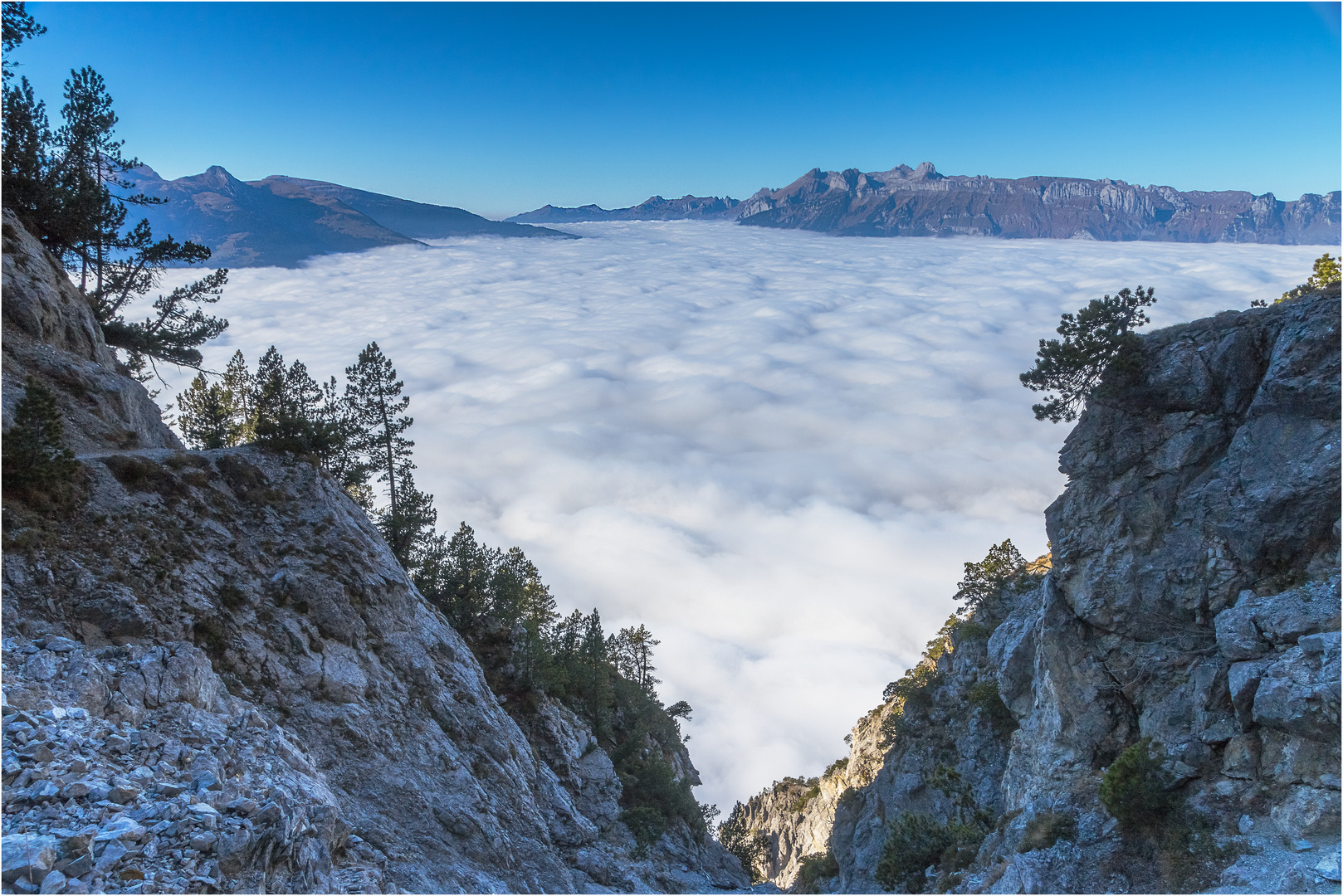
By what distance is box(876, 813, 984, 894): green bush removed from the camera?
38.9 metres

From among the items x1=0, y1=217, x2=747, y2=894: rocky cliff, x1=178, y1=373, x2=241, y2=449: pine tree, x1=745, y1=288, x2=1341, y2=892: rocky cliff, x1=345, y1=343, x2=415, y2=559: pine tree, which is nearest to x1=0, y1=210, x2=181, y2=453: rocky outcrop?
x1=0, y1=217, x2=747, y2=894: rocky cliff

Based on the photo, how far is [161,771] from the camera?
14.7 metres

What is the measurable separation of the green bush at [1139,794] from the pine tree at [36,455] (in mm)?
39518

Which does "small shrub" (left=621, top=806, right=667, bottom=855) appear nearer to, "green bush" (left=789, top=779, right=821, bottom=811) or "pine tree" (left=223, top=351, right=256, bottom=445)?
"pine tree" (left=223, top=351, right=256, bottom=445)

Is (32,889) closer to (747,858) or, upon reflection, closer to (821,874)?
(821,874)

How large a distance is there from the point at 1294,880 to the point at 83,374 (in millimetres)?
48886

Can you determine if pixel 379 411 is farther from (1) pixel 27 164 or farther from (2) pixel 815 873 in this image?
(2) pixel 815 873

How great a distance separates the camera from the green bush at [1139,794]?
25469 millimetres

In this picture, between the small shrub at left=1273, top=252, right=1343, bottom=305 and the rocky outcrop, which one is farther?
the small shrub at left=1273, top=252, right=1343, bottom=305

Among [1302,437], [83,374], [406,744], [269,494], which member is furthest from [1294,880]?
[83,374]

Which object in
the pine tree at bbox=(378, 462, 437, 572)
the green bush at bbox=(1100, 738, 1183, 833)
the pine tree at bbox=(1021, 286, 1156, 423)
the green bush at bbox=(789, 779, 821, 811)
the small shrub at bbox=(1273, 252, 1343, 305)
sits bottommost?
the green bush at bbox=(789, 779, 821, 811)

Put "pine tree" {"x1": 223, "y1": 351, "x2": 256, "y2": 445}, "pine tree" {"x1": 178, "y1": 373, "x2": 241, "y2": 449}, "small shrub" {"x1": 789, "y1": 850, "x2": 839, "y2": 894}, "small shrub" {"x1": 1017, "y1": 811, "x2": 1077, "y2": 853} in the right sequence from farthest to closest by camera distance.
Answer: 1. "small shrub" {"x1": 789, "y1": 850, "x2": 839, "y2": 894}
2. "pine tree" {"x1": 223, "y1": 351, "x2": 256, "y2": 445}
3. "pine tree" {"x1": 178, "y1": 373, "x2": 241, "y2": 449}
4. "small shrub" {"x1": 1017, "y1": 811, "x2": 1077, "y2": 853}

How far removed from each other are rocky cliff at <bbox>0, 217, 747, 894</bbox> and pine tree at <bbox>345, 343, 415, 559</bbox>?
971 cm

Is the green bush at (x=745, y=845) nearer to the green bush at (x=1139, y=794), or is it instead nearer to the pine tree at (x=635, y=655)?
the pine tree at (x=635, y=655)
